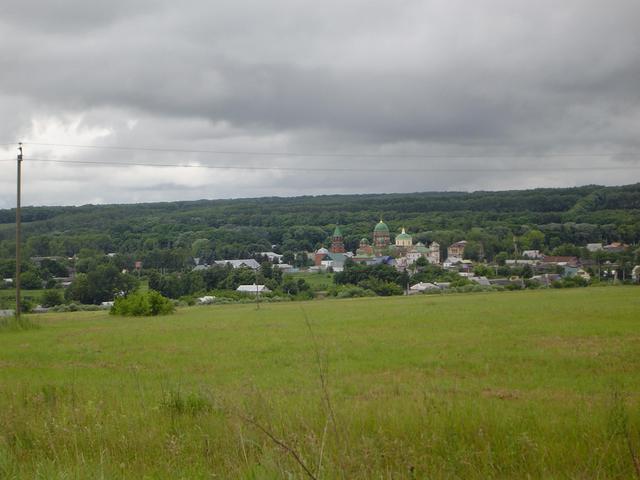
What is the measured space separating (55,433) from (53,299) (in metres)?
61.8

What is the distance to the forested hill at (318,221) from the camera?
105m

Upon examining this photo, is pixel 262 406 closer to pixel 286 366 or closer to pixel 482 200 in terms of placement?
pixel 286 366

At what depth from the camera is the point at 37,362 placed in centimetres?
1831

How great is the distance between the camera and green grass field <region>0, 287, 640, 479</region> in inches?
258

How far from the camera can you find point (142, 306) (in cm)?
4247

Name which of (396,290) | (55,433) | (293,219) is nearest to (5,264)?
(396,290)

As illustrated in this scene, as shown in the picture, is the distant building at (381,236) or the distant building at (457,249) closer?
the distant building at (457,249)

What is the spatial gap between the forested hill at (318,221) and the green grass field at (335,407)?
7183cm

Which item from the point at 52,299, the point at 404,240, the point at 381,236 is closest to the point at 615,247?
the point at 404,240

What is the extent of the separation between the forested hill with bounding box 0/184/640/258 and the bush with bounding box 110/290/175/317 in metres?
44.2

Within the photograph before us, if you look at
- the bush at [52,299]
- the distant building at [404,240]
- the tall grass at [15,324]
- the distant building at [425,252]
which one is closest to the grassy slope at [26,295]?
the bush at [52,299]

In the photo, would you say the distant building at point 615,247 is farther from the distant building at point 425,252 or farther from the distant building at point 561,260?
the distant building at point 425,252

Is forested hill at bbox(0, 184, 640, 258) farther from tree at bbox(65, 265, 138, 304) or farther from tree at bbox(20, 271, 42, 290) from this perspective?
tree at bbox(65, 265, 138, 304)

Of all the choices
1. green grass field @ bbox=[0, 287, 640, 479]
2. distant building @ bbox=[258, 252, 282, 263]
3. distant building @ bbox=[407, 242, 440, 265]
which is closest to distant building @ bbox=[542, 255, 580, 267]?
distant building @ bbox=[407, 242, 440, 265]
